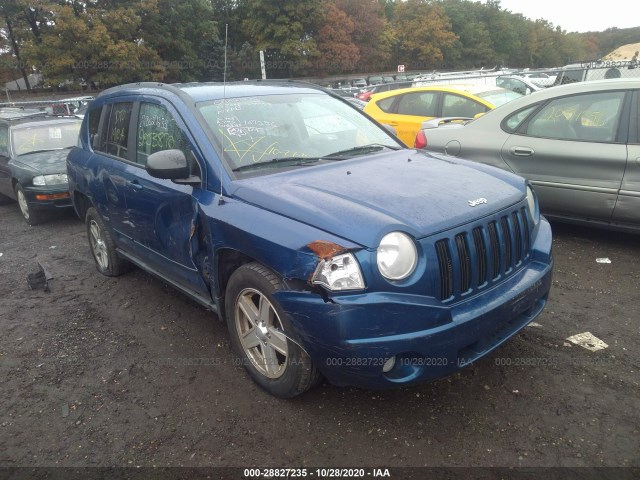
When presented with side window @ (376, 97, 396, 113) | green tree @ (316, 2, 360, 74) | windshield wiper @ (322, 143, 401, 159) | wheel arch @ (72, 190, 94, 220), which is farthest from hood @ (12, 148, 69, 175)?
green tree @ (316, 2, 360, 74)

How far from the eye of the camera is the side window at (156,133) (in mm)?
3441

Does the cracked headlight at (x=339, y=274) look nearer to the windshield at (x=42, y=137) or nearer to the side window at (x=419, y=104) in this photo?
the side window at (x=419, y=104)

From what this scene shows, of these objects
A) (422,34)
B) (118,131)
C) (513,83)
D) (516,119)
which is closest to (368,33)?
(422,34)

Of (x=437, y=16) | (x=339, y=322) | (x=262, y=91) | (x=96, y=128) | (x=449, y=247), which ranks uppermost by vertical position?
(x=437, y=16)

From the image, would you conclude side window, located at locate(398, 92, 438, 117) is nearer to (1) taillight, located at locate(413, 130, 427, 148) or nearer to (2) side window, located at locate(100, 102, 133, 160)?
(1) taillight, located at locate(413, 130, 427, 148)

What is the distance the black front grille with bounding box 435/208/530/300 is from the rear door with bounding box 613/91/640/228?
87.1 inches

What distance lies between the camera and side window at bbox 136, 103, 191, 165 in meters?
3.44

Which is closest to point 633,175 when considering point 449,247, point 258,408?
point 449,247

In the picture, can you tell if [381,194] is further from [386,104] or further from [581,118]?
[386,104]

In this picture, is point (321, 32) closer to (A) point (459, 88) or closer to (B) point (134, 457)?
(A) point (459, 88)

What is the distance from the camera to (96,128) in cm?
482

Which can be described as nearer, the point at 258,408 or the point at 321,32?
the point at 258,408

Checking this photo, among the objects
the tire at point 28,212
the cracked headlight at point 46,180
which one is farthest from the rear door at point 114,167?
the tire at point 28,212

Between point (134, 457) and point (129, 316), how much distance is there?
6.12ft
